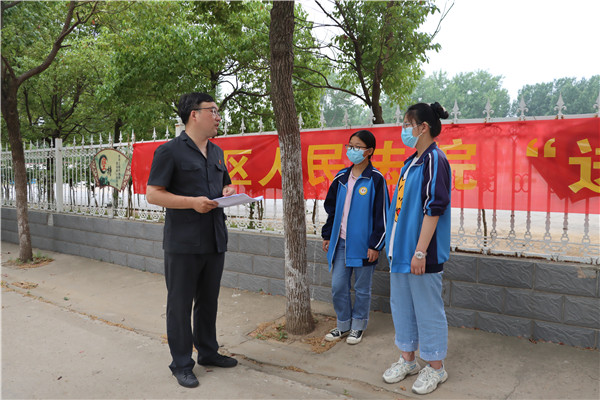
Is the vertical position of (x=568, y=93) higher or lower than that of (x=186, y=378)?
higher

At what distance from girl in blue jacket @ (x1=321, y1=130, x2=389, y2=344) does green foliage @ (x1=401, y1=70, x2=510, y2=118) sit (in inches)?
2106

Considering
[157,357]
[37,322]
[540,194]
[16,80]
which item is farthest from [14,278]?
[540,194]

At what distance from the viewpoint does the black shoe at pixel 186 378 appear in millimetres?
2977

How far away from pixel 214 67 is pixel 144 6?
1695 mm

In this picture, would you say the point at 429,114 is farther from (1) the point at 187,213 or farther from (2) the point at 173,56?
(2) the point at 173,56

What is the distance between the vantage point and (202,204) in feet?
9.50

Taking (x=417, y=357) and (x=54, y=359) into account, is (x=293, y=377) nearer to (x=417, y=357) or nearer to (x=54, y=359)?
(x=417, y=357)

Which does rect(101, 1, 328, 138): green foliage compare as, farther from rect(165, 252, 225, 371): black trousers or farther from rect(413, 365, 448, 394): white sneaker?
rect(413, 365, 448, 394): white sneaker

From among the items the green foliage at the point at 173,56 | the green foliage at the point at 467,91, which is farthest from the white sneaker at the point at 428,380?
the green foliage at the point at 467,91

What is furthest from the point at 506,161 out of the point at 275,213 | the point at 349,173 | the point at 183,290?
the point at 183,290

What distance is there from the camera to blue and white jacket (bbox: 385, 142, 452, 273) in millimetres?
2811

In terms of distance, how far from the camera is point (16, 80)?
286 inches

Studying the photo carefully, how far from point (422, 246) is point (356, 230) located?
3.22 ft

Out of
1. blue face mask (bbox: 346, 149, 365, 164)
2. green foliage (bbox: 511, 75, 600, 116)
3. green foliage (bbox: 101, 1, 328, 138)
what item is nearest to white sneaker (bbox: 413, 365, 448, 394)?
blue face mask (bbox: 346, 149, 365, 164)
